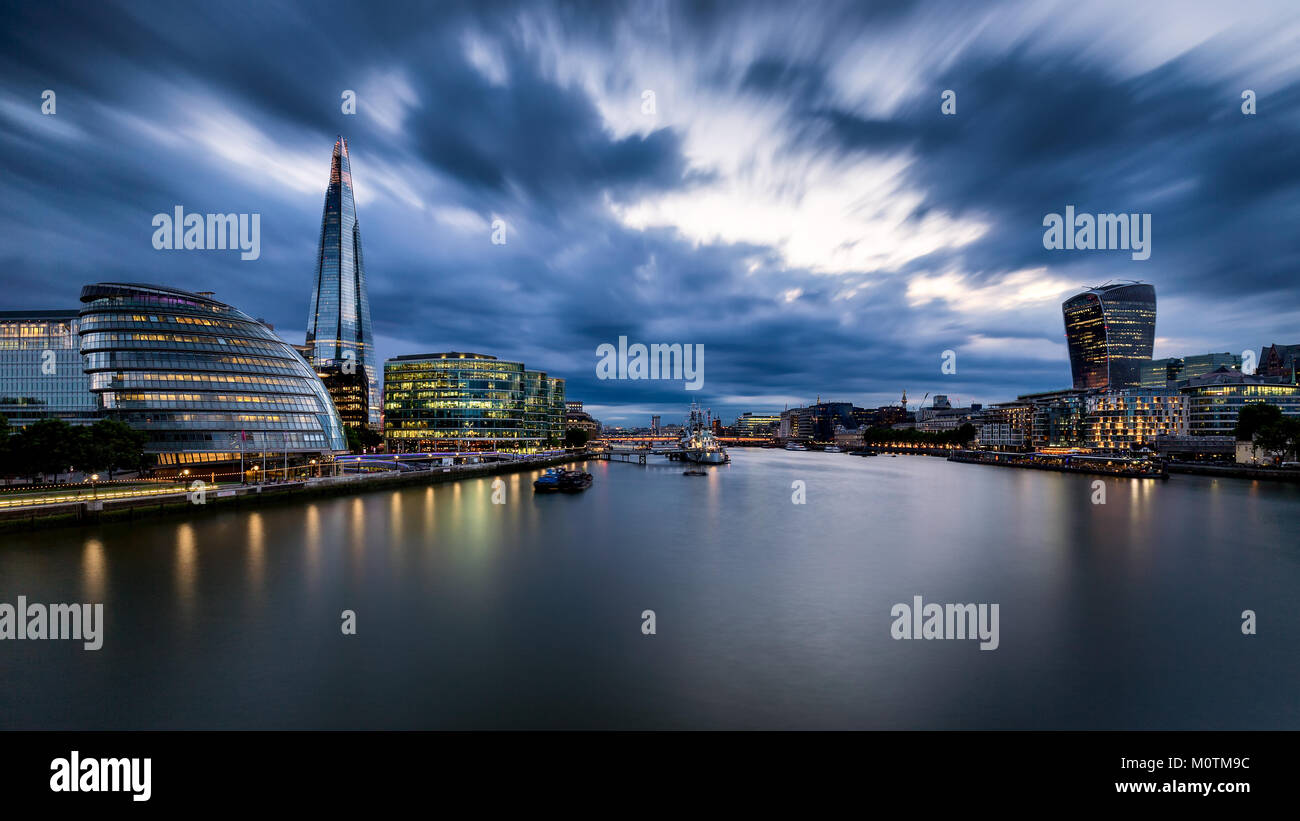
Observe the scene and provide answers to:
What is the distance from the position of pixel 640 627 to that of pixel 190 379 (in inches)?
2258

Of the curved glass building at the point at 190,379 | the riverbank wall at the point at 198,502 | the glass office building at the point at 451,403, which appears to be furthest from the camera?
the glass office building at the point at 451,403

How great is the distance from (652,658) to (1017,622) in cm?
1318

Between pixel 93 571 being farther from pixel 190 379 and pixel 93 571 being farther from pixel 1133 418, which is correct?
pixel 1133 418

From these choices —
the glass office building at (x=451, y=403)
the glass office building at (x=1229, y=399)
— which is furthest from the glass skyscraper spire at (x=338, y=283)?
the glass office building at (x=1229, y=399)

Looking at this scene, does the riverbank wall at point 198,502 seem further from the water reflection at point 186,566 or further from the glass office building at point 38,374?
the glass office building at point 38,374

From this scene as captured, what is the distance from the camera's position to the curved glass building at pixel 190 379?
5162cm

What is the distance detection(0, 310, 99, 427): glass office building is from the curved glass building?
388cm

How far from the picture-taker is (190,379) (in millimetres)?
53156

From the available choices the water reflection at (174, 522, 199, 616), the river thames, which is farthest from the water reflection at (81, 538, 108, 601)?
the water reflection at (174, 522, 199, 616)

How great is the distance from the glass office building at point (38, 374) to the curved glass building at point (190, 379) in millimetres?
3876

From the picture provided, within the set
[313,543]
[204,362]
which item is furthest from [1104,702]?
[204,362]

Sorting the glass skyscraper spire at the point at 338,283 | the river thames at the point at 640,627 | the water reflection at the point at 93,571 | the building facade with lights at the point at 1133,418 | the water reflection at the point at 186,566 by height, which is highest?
the glass skyscraper spire at the point at 338,283

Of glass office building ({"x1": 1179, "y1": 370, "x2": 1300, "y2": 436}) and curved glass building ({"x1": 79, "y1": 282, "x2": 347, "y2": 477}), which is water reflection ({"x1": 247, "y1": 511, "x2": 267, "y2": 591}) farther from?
glass office building ({"x1": 1179, "y1": 370, "x2": 1300, "y2": 436})

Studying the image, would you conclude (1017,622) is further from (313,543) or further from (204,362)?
(204,362)
